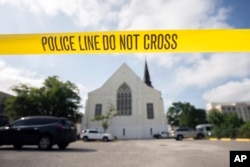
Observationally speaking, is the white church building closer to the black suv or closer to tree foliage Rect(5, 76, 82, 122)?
tree foliage Rect(5, 76, 82, 122)

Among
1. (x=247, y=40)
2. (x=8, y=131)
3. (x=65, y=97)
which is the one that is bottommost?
(x=8, y=131)

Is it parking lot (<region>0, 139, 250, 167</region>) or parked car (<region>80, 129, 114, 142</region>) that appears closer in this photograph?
parking lot (<region>0, 139, 250, 167</region>)

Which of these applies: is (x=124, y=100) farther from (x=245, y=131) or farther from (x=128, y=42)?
(x=128, y=42)

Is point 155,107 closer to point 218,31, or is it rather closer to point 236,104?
point 218,31

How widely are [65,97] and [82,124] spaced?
10.5 meters

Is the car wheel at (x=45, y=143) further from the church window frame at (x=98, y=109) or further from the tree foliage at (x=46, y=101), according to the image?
the church window frame at (x=98, y=109)

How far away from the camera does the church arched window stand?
2343 inches

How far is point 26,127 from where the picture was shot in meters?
12.6

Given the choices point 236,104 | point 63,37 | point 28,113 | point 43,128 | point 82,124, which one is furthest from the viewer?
point 236,104

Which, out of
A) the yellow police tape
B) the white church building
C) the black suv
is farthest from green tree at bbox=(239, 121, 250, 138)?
the white church building

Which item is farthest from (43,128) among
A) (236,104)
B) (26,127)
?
(236,104)

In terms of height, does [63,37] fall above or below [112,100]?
below

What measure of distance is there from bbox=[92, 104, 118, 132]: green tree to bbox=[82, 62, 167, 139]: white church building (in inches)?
40.0

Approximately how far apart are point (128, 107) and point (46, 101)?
60.0 feet
